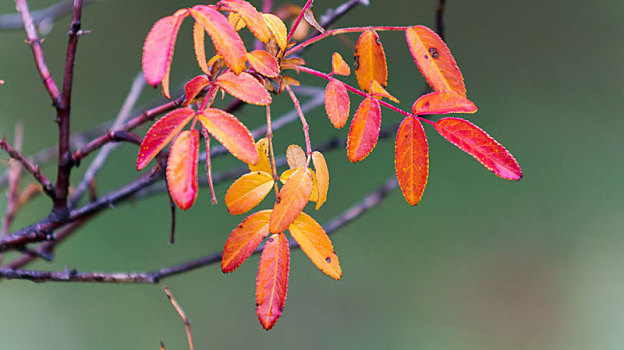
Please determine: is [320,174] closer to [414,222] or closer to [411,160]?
[411,160]

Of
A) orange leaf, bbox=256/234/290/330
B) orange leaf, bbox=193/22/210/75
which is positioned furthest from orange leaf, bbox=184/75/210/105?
orange leaf, bbox=256/234/290/330

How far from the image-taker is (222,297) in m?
1.39

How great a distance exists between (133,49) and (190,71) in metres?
0.20

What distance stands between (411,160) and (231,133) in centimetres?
13

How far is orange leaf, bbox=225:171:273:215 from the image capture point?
32cm

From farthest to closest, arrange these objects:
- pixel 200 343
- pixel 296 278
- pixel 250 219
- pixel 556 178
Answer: pixel 556 178, pixel 296 278, pixel 200 343, pixel 250 219

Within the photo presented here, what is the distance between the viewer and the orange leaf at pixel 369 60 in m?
0.38

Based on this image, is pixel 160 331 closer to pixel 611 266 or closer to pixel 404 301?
pixel 404 301

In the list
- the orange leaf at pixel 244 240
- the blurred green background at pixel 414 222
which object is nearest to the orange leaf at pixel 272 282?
the orange leaf at pixel 244 240

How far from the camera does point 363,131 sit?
13.3 inches

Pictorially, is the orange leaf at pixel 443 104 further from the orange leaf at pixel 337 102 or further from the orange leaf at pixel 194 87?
the orange leaf at pixel 194 87

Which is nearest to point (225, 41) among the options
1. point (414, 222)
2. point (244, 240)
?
point (244, 240)

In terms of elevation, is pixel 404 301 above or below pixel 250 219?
below

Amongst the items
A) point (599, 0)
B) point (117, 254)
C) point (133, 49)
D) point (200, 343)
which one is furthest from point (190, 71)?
point (599, 0)
